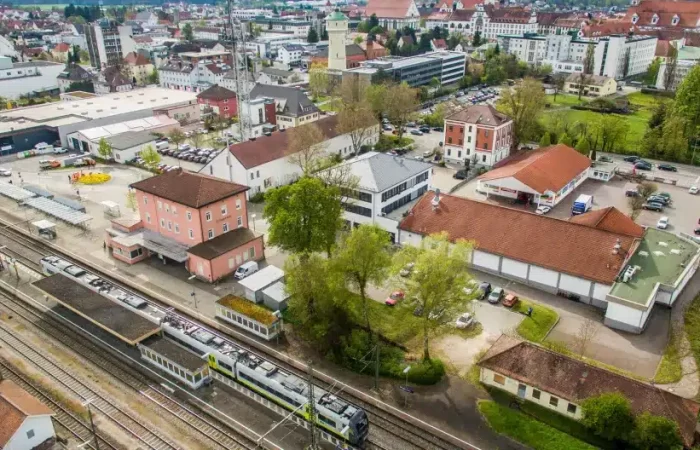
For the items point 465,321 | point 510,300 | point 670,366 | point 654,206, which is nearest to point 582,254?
point 510,300

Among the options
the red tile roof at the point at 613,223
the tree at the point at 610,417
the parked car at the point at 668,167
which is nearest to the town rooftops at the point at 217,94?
the parked car at the point at 668,167

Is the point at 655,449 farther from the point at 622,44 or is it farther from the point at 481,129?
the point at 622,44

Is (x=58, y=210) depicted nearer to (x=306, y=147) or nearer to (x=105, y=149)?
(x=105, y=149)

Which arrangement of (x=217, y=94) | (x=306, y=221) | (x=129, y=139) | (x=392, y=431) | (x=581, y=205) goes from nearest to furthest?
(x=392, y=431) → (x=306, y=221) → (x=581, y=205) → (x=129, y=139) → (x=217, y=94)

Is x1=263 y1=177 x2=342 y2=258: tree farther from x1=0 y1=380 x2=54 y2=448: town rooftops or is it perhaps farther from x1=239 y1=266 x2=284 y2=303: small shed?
x1=0 y1=380 x2=54 y2=448: town rooftops

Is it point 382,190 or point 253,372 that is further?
point 382,190

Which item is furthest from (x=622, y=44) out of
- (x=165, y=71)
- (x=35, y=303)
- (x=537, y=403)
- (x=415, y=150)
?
(x=35, y=303)

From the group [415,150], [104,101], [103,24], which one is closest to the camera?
[415,150]

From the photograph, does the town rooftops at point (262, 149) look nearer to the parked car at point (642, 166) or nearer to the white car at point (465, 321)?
the white car at point (465, 321)
